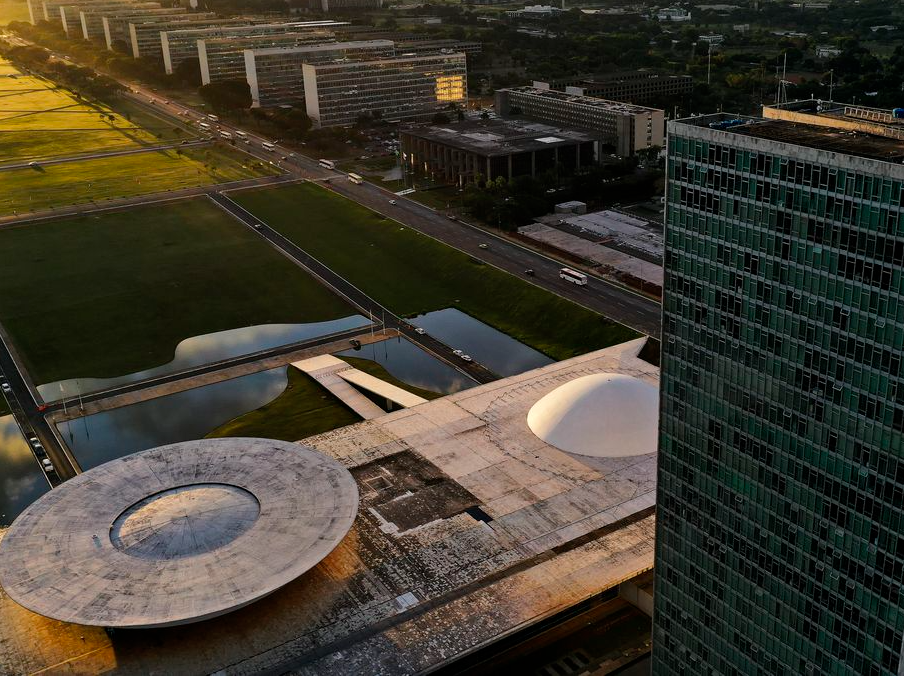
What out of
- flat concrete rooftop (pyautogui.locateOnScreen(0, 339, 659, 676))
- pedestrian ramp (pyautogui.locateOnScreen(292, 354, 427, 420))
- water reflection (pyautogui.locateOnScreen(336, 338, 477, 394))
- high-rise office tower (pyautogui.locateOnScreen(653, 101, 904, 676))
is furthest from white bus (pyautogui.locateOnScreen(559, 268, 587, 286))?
high-rise office tower (pyautogui.locateOnScreen(653, 101, 904, 676))

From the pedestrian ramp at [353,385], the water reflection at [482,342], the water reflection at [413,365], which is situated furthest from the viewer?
the water reflection at [482,342]

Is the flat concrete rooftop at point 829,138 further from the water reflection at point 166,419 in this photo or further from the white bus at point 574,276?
the white bus at point 574,276

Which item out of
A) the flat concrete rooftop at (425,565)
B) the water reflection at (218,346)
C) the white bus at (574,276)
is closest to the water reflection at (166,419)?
the water reflection at (218,346)

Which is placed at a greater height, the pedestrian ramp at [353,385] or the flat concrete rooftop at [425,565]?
the flat concrete rooftop at [425,565]

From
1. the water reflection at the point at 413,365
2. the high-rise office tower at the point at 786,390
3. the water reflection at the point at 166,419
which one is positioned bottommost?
the water reflection at the point at 166,419

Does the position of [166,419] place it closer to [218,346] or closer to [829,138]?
[218,346]

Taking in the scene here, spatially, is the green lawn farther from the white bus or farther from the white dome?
the white bus

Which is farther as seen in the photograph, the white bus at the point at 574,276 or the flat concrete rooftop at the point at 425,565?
the white bus at the point at 574,276
